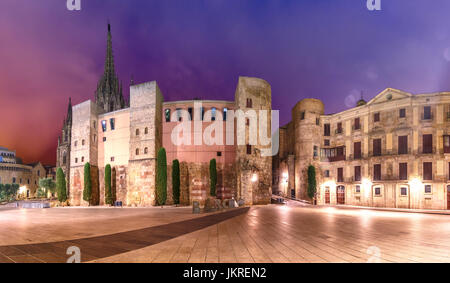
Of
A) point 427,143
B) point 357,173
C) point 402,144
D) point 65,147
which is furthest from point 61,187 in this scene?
point 427,143

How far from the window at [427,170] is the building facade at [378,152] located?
56 mm

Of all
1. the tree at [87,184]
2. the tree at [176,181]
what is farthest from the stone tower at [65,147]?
the tree at [176,181]

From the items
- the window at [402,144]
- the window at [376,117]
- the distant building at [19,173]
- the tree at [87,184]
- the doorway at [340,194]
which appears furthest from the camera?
the distant building at [19,173]

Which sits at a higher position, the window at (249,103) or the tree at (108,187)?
the window at (249,103)

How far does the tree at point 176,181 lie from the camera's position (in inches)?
1133

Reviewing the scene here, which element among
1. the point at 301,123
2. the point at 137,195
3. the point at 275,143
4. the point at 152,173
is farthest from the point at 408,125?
the point at 137,195

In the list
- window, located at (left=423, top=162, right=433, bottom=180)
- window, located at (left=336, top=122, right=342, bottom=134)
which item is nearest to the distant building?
window, located at (left=336, top=122, right=342, bottom=134)

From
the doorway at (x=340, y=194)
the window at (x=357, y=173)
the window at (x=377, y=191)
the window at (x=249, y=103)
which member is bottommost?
the doorway at (x=340, y=194)

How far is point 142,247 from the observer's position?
6.75 m

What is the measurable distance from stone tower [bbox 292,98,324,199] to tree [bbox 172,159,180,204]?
17.1 metres

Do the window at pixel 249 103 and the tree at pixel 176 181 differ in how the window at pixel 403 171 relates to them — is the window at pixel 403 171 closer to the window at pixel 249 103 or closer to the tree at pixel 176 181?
the window at pixel 249 103

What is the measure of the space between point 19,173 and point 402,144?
89.3 meters
